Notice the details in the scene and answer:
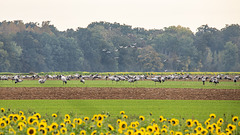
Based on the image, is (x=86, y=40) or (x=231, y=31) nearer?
(x=86, y=40)

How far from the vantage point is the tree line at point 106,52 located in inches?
5413

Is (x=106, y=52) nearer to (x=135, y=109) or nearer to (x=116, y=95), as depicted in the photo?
(x=116, y=95)

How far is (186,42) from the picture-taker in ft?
548

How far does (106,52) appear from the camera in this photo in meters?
126

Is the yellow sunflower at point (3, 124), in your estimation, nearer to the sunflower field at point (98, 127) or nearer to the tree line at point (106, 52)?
the sunflower field at point (98, 127)

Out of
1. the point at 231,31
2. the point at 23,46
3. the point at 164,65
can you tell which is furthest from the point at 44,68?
the point at 231,31

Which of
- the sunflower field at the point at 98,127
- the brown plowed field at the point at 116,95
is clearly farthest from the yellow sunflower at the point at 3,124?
the brown plowed field at the point at 116,95

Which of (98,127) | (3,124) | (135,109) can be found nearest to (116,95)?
(135,109)

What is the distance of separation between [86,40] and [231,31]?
219 feet

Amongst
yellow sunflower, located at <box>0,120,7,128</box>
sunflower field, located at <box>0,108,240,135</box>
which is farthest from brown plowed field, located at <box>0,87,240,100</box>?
yellow sunflower, located at <box>0,120,7,128</box>

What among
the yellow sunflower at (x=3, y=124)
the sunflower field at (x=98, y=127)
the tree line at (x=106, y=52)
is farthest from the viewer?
the tree line at (x=106, y=52)

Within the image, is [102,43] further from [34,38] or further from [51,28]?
[51,28]

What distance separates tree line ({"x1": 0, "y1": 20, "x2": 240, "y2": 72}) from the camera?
451ft

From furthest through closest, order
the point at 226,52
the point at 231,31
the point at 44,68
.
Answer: the point at 231,31
the point at 226,52
the point at 44,68
